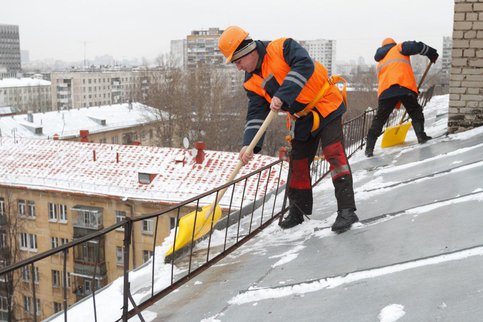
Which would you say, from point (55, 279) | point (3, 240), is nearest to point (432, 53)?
point (55, 279)

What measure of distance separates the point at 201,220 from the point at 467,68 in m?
4.79

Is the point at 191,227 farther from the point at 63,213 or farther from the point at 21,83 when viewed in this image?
the point at 21,83

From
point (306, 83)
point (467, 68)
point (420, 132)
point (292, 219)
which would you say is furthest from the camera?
point (420, 132)

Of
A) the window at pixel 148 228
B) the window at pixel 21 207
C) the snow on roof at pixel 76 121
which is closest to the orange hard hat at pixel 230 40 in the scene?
the window at pixel 148 228

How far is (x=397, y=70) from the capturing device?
6.91 m

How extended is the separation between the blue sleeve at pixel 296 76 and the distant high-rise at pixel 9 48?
456 ft

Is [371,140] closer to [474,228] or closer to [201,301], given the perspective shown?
[474,228]

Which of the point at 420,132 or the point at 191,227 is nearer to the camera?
the point at 191,227

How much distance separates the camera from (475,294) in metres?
2.50

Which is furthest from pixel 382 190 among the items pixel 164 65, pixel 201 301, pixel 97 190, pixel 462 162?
pixel 164 65

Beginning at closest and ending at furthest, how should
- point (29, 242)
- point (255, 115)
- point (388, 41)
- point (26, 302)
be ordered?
point (255, 115) < point (388, 41) < point (26, 302) < point (29, 242)

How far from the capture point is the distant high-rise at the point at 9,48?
130m

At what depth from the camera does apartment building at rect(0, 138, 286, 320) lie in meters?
17.5

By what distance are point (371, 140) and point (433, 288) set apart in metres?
5.02
